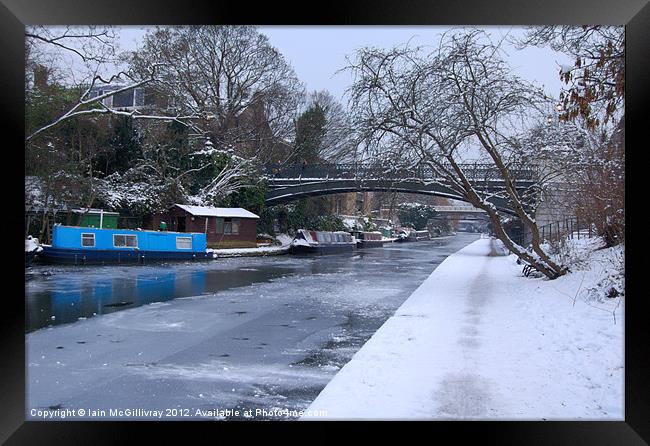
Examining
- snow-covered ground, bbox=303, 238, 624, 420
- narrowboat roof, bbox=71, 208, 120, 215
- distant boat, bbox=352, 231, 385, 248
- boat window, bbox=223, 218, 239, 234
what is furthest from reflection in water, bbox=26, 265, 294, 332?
distant boat, bbox=352, 231, 385, 248

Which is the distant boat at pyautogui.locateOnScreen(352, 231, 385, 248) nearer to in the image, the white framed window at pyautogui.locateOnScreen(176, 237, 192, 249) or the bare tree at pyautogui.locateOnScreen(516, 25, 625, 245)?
the white framed window at pyautogui.locateOnScreen(176, 237, 192, 249)

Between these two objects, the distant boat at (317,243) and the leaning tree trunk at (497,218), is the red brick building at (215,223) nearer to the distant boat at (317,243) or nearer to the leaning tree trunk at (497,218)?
the distant boat at (317,243)

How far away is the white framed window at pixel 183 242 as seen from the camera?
27703 millimetres

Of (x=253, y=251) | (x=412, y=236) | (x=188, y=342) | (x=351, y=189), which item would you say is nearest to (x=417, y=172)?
(x=188, y=342)

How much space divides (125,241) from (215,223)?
9573mm

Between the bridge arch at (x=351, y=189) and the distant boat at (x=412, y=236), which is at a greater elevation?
the bridge arch at (x=351, y=189)

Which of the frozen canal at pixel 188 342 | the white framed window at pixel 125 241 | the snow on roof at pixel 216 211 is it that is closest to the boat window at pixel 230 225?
the snow on roof at pixel 216 211

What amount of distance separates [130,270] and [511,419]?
18916 mm

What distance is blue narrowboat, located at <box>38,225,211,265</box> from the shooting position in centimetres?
2288

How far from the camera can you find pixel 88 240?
77.7 feet

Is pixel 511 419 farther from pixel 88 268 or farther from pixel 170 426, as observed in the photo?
pixel 88 268

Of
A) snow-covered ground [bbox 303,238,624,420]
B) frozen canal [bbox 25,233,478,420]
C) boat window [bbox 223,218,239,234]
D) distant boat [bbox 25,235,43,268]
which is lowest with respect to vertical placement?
frozen canal [bbox 25,233,478,420]
